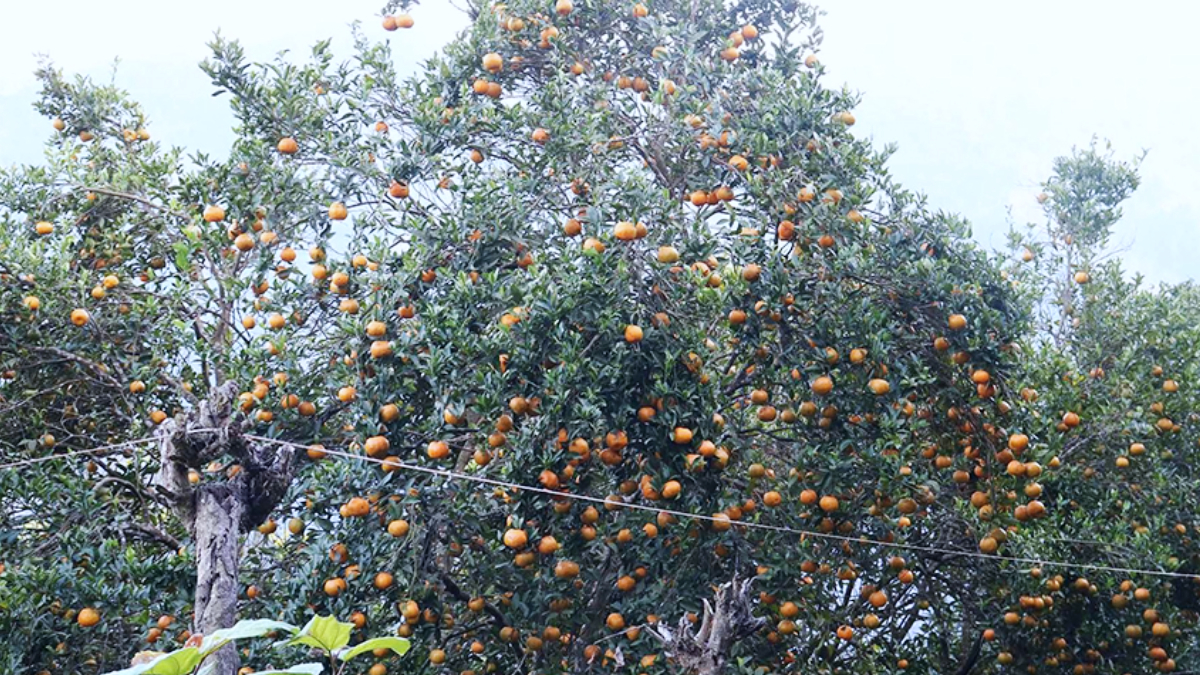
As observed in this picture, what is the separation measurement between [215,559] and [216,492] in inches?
8.2

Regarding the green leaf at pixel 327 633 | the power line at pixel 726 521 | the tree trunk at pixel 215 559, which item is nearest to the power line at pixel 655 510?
the power line at pixel 726 521

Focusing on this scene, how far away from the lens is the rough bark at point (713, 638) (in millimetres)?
3668

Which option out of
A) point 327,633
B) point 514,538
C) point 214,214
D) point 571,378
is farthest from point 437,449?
point 327,633

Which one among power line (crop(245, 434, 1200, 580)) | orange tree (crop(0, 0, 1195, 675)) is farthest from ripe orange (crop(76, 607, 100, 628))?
power line (crop(245, 434, 1200, 580))

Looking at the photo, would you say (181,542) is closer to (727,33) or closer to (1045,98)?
(727,33)

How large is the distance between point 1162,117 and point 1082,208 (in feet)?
84.4

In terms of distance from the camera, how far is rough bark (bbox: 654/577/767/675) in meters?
3.67

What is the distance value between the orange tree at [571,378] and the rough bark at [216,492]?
978mm

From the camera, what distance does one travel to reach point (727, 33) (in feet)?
22.4

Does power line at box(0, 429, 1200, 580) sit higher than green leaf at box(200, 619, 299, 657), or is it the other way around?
power line at box(0, 429, 1200, 580)

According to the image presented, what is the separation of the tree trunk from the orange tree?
1073mm

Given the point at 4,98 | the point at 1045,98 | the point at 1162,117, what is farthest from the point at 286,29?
the point at 1162,117

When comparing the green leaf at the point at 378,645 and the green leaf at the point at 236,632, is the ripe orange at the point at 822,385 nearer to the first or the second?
the green leaf at the point at 378,645

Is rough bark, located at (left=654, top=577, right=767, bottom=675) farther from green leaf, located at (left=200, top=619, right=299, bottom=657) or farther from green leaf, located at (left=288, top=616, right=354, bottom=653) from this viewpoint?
green leaf, located at (left=200, top=619, right=299, bottom=657)
